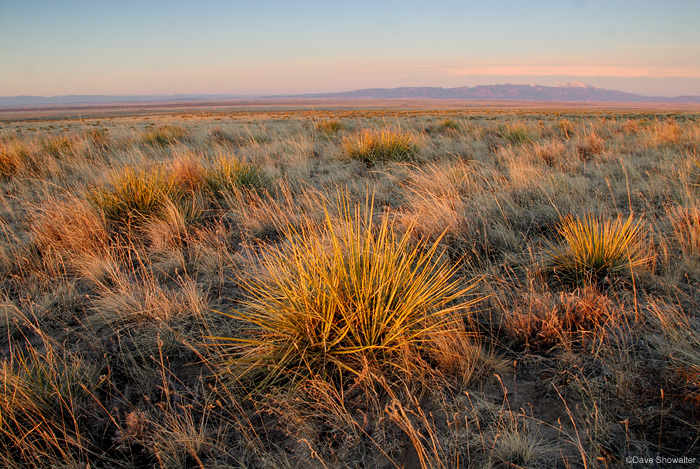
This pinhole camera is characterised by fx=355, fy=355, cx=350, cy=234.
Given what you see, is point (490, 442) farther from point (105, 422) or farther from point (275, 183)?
point (275, 183)

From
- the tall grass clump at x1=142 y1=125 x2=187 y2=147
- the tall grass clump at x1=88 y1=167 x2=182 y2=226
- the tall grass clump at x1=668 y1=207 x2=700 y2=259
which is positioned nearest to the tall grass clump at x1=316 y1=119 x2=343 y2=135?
the tall grass clump at x1=142 y1=125 x2=187 y2=147

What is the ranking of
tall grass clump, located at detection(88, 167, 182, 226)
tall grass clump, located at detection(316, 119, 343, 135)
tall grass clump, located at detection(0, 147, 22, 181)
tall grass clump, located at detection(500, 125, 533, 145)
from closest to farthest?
tall grass clump, located at detection(88, 167, 182, 226) → tall grass clump, located at detection(0, 147, 22, 181) → tall grass clump, located at detection(500, 125, 533, 145) → tall grass clump, located at detection(316, 119, 343, 135)

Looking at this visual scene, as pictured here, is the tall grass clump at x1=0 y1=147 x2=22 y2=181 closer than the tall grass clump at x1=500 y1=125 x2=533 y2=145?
Yes

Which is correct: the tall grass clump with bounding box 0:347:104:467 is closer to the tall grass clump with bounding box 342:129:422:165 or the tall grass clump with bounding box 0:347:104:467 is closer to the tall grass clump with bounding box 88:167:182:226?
the tall grass clump with bounding box 88:167:182:226

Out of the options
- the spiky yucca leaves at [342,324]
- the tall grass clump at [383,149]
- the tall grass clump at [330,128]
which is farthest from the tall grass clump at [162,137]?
the spiky yucca leaves at [342,324]

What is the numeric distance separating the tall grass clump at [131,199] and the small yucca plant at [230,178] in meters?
0.58

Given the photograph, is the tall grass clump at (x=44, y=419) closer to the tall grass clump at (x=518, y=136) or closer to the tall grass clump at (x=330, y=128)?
the tall grass clump at (x=518, y=136)

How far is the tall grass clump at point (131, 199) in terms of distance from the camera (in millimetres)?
3381

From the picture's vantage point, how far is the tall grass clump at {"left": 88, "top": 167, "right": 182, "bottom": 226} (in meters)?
3.38

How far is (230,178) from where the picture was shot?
4.16 metres

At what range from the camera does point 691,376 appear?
53.4 inches

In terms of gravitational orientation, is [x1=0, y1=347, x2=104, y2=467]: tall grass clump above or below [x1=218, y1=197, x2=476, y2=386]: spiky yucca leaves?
below

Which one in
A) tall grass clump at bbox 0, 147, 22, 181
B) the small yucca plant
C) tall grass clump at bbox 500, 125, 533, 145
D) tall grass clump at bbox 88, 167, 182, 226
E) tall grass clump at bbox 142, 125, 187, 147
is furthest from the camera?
tall grass clump at bbox 142, 125, 187, 147

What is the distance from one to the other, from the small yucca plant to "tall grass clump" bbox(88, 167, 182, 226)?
0.58 meters
